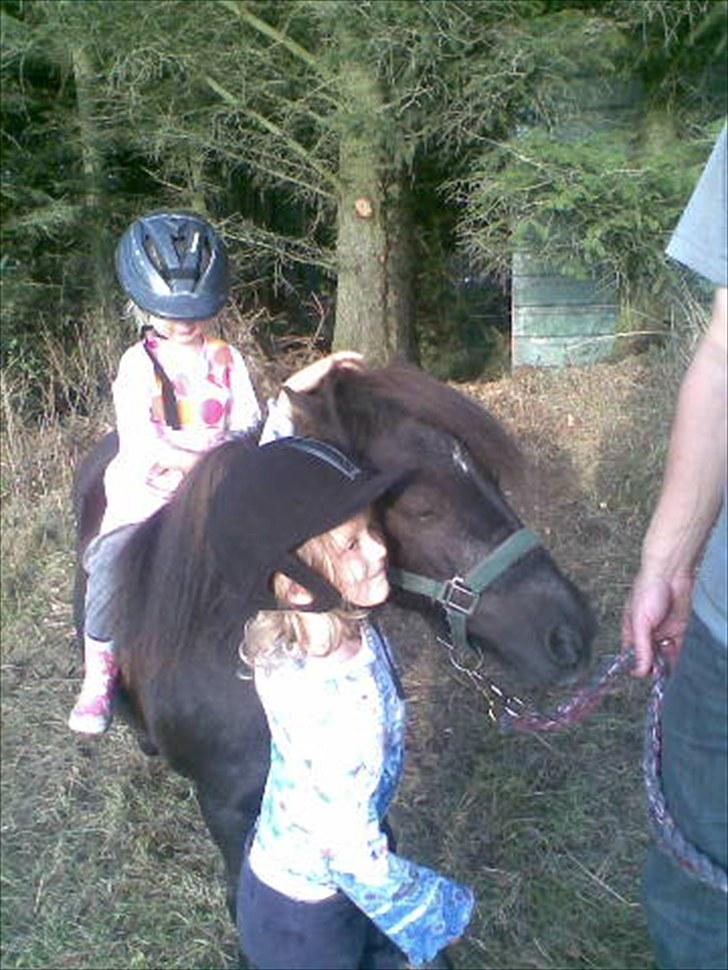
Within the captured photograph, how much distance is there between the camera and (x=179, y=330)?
11.9 ft

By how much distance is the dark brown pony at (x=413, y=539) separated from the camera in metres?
2.46

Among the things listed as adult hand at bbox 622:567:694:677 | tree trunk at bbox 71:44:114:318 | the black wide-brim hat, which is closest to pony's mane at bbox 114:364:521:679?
the black wide-brim hat

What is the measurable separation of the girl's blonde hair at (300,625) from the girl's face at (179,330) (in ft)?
5.22

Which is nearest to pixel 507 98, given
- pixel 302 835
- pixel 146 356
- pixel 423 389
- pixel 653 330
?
pixel 653 330

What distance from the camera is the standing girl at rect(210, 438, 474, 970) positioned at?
203 cm

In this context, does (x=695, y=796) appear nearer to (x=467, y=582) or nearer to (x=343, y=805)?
(x=343, y=805)

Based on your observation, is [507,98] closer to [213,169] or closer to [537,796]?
[213,169]

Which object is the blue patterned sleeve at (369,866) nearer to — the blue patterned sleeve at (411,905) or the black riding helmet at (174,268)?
the blue patterned sleeve at (411,905)

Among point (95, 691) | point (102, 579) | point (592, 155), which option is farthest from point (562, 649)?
point (592, 155)

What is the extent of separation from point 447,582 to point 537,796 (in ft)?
5.83

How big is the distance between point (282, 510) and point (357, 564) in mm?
164

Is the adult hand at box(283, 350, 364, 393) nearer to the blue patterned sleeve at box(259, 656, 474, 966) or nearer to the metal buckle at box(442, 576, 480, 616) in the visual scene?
the metal buckle at box(442, 576, 480, 616)

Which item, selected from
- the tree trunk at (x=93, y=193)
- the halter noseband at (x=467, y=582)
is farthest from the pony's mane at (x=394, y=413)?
the tree trunk at (x=93, y=193)

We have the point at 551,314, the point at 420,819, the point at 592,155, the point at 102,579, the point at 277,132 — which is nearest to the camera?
the point at 102,579
